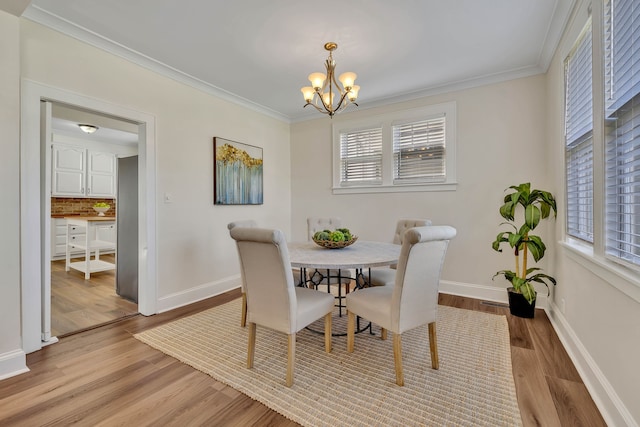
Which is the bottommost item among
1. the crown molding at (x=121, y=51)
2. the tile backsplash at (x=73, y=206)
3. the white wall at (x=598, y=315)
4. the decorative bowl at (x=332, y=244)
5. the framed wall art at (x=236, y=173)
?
the white wall at (x=598, y=315)

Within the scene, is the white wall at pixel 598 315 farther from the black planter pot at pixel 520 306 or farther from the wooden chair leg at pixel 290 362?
the wooden chair leg at pixel 290 362

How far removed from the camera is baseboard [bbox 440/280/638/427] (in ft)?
4.50

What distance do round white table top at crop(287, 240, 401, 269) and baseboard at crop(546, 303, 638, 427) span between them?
4.02ft

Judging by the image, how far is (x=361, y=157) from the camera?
4.22 metres

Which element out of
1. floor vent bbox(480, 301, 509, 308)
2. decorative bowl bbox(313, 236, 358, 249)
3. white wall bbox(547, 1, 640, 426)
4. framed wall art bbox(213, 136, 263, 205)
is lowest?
floor vent bbox(480, 301, 509, 308)

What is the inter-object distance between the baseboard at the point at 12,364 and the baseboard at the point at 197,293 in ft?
3.61

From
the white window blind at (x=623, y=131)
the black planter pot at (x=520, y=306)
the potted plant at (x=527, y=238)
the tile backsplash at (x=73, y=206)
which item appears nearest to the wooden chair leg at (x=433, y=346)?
the white window blind at (x=623, y=131)

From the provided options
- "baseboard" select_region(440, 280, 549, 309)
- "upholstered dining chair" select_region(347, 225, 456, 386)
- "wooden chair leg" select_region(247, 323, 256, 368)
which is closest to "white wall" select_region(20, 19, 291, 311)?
"wooden chair leg" select_region(247, 323, 256, 368)

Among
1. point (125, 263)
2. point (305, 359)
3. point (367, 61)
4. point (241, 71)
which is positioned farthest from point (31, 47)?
point (305, 359)

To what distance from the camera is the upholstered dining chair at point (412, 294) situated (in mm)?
1691

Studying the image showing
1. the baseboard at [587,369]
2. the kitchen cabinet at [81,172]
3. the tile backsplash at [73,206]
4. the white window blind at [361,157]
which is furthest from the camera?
the tile backsplash at [73,206]

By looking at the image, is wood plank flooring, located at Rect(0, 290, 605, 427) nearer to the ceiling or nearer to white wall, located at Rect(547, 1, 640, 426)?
white wall, located at Rect(547, 1, 640, 426)

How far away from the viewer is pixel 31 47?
215cm

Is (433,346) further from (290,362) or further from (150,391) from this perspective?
(150,391)
